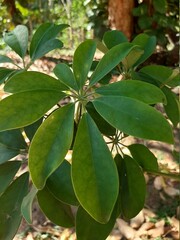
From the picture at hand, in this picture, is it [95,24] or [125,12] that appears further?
[95,24]

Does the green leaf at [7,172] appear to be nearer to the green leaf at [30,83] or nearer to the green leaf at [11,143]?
the green leaf at [11,143]

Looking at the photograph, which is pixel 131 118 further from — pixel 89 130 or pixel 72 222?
pixel 72 222

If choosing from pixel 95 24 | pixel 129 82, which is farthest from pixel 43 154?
pixel 95 24

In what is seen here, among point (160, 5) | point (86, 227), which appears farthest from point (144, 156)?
point (160, 5)

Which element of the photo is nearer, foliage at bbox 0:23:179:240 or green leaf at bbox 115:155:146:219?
foliage at bbox 0:23:179:240

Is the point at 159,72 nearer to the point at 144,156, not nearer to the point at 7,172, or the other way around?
the point at 144,156

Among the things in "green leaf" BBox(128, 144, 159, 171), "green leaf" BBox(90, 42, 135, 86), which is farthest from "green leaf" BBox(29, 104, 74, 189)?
Result: "green leaf" BBox(128, 144, 159, 171)

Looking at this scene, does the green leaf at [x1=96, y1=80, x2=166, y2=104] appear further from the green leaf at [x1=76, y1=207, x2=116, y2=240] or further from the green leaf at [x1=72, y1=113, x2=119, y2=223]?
the green leaf at [x1=76, y1=207, x2=116, y2=240]
